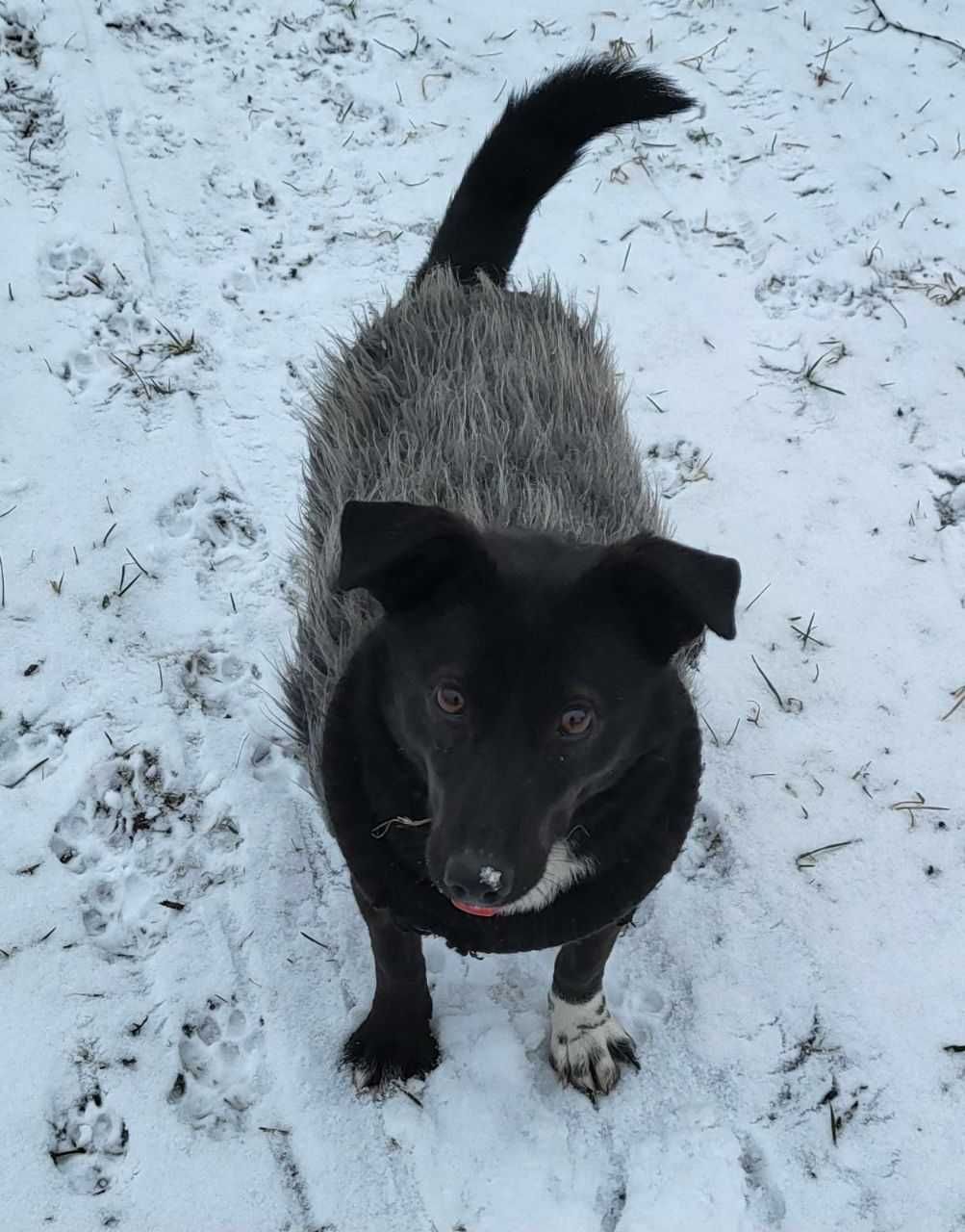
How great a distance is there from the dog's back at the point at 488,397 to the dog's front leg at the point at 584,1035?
0.77 m

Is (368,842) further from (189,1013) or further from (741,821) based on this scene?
(741,821)

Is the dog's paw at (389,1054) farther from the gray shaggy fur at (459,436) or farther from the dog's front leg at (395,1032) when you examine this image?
the gray shaggy fur at (459,436)

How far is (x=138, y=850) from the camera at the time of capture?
249 centimetres

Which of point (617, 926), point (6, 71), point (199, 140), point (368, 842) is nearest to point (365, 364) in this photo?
point (368, 842)

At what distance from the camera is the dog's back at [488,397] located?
238 centimetres

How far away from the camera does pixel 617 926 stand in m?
2.03

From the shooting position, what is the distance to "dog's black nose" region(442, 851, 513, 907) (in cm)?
152

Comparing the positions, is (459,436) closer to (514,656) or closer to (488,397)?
(488,397)

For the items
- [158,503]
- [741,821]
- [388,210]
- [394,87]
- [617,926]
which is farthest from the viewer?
[394,87]

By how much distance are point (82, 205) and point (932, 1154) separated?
3864mm

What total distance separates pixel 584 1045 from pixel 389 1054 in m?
0.41

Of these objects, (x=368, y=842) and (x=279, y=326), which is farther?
(x=279, y=326)

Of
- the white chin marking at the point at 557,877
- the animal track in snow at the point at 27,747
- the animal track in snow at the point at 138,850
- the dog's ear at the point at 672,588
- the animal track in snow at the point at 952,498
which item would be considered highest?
the dog's ear at the point at 672,588

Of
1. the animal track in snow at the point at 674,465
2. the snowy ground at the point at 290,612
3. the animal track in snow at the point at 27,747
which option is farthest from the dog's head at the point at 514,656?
the animal track in snow at the point at 674,465
